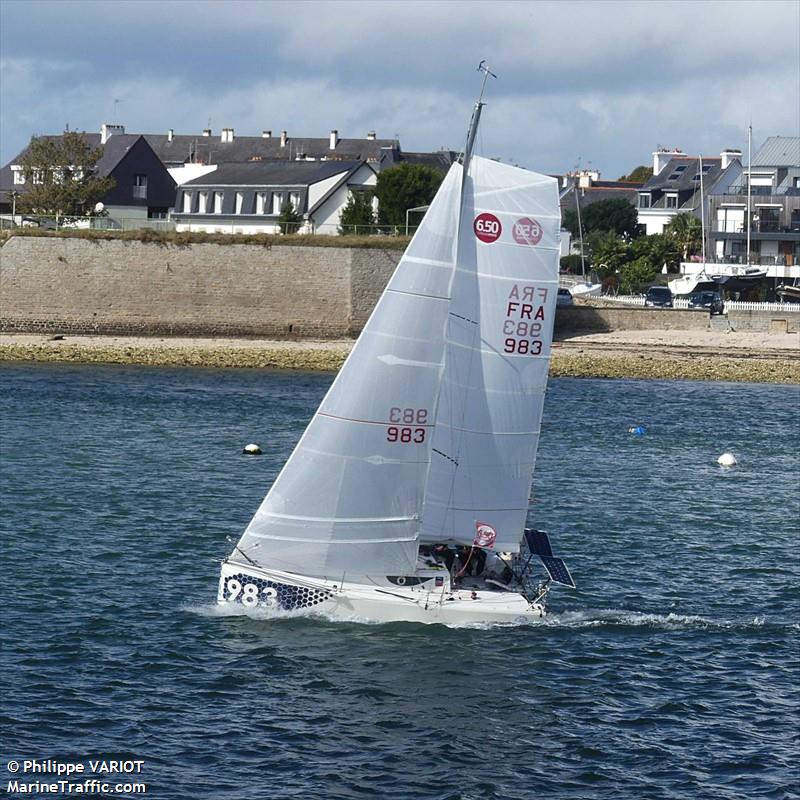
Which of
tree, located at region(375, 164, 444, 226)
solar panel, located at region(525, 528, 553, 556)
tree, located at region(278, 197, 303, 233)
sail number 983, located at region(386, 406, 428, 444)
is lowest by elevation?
solar panel, located at region(525, 528, 553, 556)

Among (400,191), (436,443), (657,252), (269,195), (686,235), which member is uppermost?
(400,191)

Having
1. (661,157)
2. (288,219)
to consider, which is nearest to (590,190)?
(661,157)

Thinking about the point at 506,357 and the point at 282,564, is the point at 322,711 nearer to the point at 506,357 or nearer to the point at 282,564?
the point at 282,564

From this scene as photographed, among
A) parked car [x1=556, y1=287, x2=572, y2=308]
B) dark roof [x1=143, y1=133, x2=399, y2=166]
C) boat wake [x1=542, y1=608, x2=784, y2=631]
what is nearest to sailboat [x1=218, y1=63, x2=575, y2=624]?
boat wake [x1=542, y1=608, x2=784, y2=631]

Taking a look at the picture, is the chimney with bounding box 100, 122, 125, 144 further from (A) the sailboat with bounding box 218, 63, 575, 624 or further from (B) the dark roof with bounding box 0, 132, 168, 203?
(A) the sailboat with bounding box 218, 63, 575, 624

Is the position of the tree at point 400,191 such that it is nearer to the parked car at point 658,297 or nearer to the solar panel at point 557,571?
the parked car at point 658,297

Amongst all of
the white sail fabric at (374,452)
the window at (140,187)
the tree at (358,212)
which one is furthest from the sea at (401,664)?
the window at (140,187)

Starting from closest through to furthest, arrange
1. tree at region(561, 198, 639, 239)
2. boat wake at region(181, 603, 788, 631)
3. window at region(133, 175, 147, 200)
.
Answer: boat wake at region(181, 603, 788, 631)
window at region(133, 175, 147, 200)
tree at region(561, 198, 639, 239)

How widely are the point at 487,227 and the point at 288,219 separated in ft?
157

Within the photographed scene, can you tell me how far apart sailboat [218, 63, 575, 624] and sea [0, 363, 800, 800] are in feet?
1.82

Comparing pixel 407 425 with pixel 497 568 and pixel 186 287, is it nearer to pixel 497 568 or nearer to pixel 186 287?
pixel 497 568

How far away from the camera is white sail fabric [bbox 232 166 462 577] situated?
56.3ft

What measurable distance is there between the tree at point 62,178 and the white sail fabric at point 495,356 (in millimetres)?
51069

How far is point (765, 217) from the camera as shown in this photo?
82.8m
